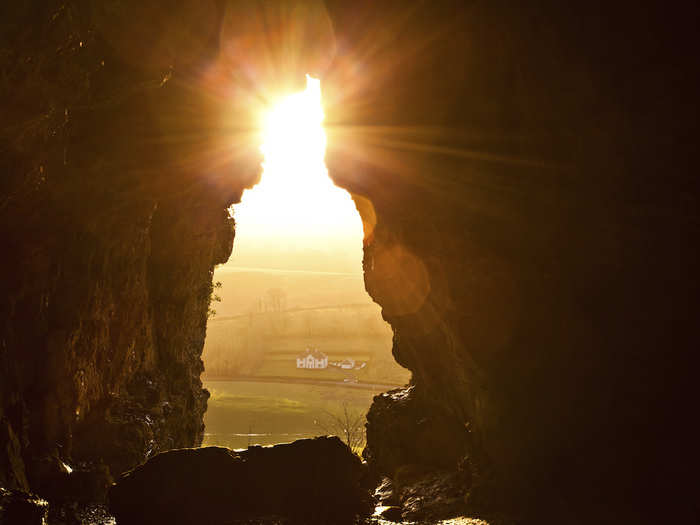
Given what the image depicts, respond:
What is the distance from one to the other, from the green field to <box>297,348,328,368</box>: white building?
29.7ft

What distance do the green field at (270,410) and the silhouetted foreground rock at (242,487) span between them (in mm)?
32275

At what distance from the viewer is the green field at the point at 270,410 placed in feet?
170

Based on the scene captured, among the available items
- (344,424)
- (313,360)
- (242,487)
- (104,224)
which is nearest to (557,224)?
(242,487)

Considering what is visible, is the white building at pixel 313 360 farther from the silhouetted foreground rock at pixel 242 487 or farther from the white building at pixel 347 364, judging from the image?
the silhouetted foreground rock at pixel 242 487

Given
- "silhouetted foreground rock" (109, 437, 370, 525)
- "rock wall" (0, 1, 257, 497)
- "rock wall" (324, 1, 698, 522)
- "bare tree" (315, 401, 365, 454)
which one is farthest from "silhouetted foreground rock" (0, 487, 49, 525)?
"bare tree" (315, 401, 365, 454)

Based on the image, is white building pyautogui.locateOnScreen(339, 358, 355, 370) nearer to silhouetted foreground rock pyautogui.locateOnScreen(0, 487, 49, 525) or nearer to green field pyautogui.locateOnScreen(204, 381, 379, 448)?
green field pyautogui.locateOnScreen(204, 381, 379, 448)

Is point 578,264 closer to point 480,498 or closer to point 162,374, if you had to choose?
point 480,498

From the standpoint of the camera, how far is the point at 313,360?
8038 cm

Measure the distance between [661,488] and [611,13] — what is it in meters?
10.1

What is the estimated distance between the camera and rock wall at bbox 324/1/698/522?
1165 cm

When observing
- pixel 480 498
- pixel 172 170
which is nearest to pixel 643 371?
pixel 480 498

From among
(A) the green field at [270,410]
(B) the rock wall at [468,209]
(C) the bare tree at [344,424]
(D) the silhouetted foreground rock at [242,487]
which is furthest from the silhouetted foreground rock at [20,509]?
(C) the bare tree at [344,424]

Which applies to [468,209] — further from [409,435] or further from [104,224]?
[104,224]

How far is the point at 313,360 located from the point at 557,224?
7010 cm
